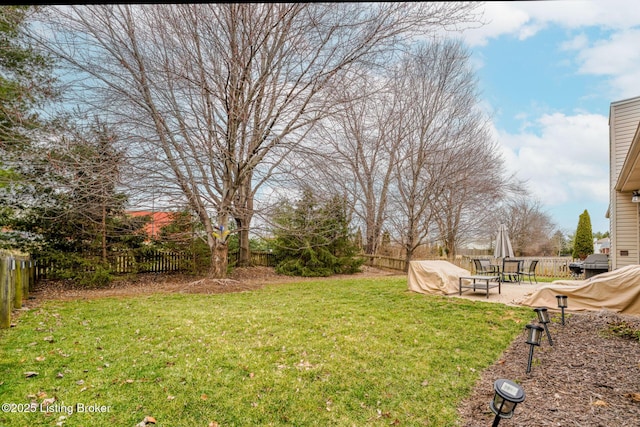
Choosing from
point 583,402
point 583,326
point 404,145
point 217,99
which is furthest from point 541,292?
point 404,145

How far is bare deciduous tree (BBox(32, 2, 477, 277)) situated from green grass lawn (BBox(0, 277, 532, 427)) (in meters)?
3.98

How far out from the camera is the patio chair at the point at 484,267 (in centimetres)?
1038

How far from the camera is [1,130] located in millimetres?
7215

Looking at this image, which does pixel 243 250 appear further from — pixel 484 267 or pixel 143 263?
pixel 484 267

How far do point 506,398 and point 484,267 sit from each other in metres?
10.6

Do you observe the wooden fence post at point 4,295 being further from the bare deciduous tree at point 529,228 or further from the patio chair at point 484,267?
the bare deciduous tree at point 529,228

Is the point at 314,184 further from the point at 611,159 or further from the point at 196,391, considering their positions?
the point at 611,159

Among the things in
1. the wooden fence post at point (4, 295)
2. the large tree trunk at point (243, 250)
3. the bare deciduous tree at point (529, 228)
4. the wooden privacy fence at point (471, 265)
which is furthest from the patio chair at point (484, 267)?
the bare deciduous tree at point (529, 228)

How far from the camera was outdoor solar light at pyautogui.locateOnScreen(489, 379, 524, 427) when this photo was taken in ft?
6.28

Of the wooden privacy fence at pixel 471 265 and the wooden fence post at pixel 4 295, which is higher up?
the wooden fence post at pixel 4 295

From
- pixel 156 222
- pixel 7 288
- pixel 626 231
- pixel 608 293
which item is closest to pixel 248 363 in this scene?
pixel 7 288

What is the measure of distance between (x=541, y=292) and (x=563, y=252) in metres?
25.0

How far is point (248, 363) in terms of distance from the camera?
3.49m

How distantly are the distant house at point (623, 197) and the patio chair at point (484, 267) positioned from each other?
3254 mm
